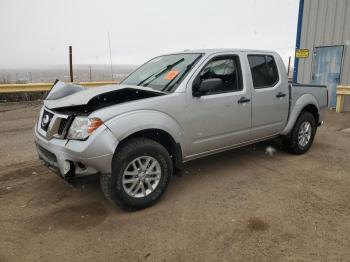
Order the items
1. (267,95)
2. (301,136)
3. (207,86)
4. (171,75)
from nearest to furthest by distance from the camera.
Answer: (207,86) → (171,75) → (267,95) → (301,136)

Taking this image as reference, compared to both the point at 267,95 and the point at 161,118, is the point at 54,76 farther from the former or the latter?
the point at 161,118

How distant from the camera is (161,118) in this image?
3.50 metres

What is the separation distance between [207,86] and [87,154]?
1.65m

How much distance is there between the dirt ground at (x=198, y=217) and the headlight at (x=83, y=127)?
947 millimetres

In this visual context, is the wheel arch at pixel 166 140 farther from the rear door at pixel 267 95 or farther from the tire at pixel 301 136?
the tire at pixel 301 136

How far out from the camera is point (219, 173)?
184 inches

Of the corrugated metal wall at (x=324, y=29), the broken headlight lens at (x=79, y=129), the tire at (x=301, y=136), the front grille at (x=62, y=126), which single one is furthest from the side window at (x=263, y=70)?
the corrugated metal wall at (x=324, y=29)

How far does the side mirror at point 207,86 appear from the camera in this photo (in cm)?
372

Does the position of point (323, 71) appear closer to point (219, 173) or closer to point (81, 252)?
point (219, 173)

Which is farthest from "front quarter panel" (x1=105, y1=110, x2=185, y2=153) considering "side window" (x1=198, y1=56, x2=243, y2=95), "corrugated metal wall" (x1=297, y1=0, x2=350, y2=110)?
"corrugated metal wall" (x1=297, y1=0, x2=350, y2=110)

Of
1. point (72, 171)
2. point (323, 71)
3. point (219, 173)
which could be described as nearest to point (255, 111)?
point (219, 173)

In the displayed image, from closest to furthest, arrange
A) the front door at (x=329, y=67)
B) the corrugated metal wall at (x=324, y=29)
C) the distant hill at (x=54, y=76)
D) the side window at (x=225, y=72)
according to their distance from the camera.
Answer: the side window at (x=225, y=72), the corrugated metal wall at (x=324, y=29), the front door at (x=329, y=67), the distant hill at (x=54, y=76)

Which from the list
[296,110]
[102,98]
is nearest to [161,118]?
[102,98]

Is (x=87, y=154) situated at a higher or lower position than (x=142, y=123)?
lower
